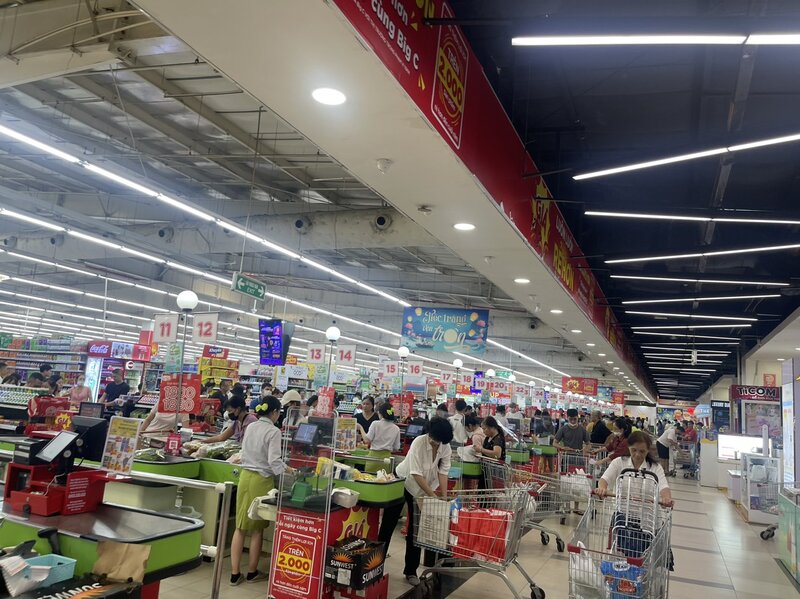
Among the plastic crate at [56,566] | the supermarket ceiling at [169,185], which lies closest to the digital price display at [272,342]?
the supermarket ceiling at [169,185]

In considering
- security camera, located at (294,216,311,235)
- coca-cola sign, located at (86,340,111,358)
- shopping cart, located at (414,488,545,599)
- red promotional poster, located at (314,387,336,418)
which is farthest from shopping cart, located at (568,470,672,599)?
coca-cola sign, located at (86,340,111,358)

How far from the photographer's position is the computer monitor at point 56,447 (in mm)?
3176

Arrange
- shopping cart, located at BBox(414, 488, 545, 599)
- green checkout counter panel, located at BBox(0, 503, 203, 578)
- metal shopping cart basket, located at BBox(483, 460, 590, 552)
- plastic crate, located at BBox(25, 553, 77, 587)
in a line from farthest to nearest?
metal shopping cart basket, located at BBox(483, 460, 590, 552) < shopping cart, located at BBox(414, 488, 545, 599) < green checkout counter panel, located at BBox(0, 503, 203, 578) < plastic crate, located at BBox(25, 553, 77, 587)

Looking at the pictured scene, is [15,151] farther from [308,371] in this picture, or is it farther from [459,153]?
[308,371]

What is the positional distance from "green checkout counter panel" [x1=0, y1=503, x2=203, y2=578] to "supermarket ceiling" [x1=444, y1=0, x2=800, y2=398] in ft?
10.1

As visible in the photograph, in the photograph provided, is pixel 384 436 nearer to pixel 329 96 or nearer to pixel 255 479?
pixel 255 479

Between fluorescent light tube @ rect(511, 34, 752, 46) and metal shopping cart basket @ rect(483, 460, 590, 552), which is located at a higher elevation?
fluorescent light tube @ rect(511, 34, 752, 46)

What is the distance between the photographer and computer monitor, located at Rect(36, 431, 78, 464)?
3176 mm

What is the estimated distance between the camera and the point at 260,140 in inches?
352

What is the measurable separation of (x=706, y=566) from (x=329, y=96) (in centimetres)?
711

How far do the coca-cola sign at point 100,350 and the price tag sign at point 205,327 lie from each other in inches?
151

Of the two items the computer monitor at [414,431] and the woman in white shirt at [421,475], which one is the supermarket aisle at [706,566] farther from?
the computer monitor at [414,431]

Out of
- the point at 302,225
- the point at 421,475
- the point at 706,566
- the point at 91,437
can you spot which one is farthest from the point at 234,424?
the point at 706,566

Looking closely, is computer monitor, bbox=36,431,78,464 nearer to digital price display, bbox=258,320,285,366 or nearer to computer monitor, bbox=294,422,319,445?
computer monitor, bbox=294,422,319,445
